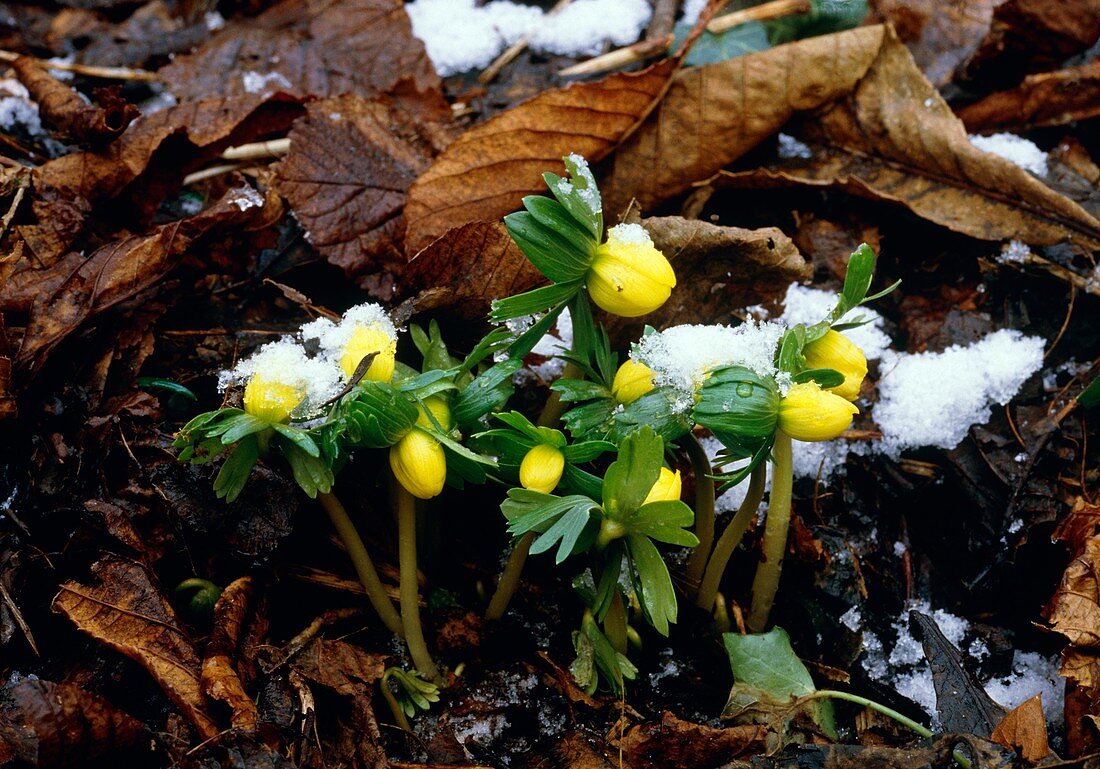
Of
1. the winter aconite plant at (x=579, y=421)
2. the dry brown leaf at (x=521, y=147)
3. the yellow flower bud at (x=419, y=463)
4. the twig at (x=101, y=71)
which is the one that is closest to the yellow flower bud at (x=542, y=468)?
the winter aconite plant at (x=579, y=421)

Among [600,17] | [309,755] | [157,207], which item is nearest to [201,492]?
[309,755]

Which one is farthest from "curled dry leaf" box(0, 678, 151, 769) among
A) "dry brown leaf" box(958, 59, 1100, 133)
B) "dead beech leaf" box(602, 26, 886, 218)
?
"dry brown leaf" box(958, 59, 1100, 133)

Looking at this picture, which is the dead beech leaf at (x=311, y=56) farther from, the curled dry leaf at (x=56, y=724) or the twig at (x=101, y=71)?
the curled dry leaf at (x=56, y=724)

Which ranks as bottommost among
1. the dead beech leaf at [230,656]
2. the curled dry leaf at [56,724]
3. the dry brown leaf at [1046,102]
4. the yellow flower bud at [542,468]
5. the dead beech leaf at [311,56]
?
the dead beech leaf at [230,656]

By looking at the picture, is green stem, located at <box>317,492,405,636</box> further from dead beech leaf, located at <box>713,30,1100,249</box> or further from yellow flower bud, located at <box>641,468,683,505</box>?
dead beech leaf, located at <box>713,30,1100,249</box>

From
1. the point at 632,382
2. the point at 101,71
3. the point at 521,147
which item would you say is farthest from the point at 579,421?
the point at 101,71

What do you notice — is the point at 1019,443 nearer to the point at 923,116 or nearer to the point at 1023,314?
the point at 1023,314
